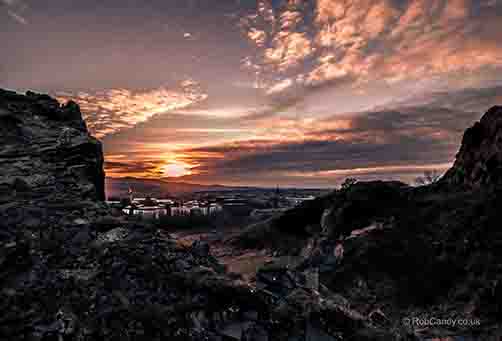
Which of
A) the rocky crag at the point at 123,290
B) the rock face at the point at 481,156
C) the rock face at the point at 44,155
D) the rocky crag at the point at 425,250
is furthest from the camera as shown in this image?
the rock face at the point at 481,156

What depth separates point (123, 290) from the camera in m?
4.33

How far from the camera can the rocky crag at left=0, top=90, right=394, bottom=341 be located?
12.5 ft

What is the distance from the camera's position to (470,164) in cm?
1953

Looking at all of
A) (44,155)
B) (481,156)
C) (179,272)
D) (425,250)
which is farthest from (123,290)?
(481,156)

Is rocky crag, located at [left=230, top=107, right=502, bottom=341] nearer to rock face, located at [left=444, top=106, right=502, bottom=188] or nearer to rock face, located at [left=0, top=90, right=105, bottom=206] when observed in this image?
rock face, located at [left=444, top=106, right=502, bottom=188]

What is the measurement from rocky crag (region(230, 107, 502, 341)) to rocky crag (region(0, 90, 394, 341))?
0.95 metres

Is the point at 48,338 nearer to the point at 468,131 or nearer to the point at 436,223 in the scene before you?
the point at 436,223

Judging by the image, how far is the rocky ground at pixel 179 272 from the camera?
396cm

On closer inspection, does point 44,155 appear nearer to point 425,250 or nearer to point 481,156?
point 425,250

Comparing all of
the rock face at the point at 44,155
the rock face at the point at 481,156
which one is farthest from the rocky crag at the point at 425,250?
the rock face at the point at 44,155

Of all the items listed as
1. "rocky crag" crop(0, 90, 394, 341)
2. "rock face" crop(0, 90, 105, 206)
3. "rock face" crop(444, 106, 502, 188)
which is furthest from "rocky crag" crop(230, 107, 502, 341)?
"rock face" crop(0, 90, 105, 206)

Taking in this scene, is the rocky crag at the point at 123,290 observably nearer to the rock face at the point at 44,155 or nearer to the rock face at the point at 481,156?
the rock face at the point at 44,155

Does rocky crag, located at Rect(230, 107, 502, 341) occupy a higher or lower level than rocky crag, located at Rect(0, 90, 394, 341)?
lower

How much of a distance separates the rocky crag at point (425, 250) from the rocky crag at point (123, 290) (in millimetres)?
951
